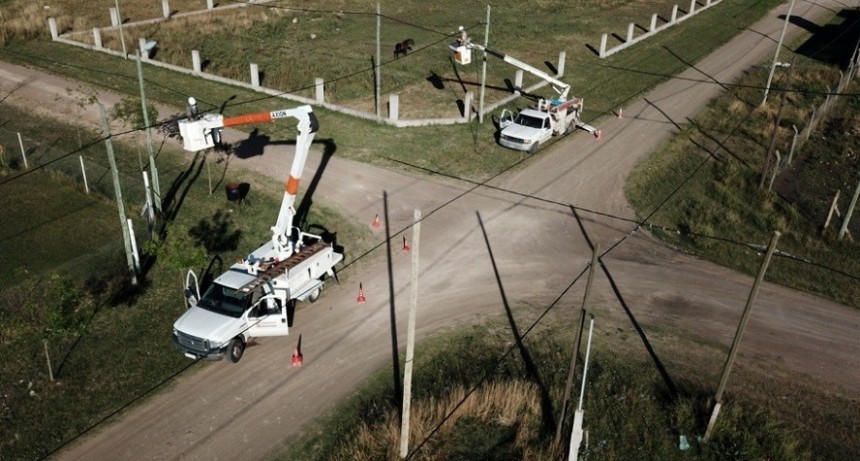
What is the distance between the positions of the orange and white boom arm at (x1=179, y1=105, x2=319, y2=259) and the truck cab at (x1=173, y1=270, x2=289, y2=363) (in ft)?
5.68

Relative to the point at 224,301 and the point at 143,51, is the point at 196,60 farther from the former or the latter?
the point at 224,301

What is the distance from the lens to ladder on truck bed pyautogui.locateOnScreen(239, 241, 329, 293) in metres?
18.8

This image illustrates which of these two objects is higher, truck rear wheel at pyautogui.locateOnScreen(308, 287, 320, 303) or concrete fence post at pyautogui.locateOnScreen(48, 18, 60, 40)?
concrete fence post at pyautogui.locateOnScreen(48, 18, 60, 40)

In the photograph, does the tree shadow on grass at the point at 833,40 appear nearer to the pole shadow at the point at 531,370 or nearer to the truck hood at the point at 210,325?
the pole shadow at the point at 531,370

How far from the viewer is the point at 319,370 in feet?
60.1

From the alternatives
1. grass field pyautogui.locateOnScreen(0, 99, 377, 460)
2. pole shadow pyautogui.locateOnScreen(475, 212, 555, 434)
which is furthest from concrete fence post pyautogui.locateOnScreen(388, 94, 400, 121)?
pole shadow pyautogui.locateOnScreen(475, 212, 555, 434)

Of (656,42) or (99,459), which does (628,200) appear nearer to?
(99,459)

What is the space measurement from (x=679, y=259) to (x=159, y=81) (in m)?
27.7

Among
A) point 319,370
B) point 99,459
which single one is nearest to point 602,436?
point 319,370

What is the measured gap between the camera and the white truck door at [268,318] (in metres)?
18.6

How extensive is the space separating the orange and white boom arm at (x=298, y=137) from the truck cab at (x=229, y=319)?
1.73m

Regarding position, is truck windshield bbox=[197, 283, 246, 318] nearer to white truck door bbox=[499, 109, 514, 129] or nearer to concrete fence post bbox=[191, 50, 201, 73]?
white truck door bbox=[499, 109, 514, 129]

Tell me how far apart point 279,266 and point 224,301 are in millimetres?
1944

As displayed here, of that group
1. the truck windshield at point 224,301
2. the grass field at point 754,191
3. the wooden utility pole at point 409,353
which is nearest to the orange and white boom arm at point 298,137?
the truck windshield at point 224,301
